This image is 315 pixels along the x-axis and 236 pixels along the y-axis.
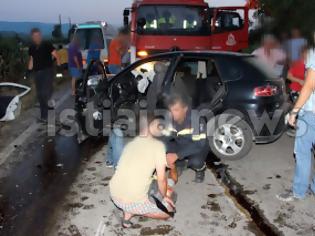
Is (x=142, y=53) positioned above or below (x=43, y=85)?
above

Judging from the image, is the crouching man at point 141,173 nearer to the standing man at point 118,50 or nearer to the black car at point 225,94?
the black car at point 225,94

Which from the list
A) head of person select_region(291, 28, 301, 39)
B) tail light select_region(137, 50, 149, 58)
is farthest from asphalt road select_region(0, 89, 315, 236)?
tail light select_region(137, 50, 149, 58)

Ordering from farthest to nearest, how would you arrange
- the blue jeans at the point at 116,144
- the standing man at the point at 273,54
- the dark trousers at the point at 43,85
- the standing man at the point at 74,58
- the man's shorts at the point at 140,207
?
the standing man at the point at 74,58 < the dark trousers at the point at 43,85 < the standing man at the point at 273,54 < the blue jeans at the point at 116,144 < the man's shorts at the point at 140,207

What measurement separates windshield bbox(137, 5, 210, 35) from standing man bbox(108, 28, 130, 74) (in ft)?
1.78

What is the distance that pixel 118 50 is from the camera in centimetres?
1100

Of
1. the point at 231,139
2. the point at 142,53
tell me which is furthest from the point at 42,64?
the point at 231,139

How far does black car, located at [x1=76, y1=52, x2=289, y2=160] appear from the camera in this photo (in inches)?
237

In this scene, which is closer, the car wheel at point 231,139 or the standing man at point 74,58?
the car wheel at point 231,139

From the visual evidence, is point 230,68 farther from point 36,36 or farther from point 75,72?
point 75,72

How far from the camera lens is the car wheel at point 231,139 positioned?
239 inches

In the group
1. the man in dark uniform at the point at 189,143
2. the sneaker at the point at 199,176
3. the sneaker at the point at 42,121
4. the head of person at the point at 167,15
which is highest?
the head of person at the point at 167,15

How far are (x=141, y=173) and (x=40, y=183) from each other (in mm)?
2064

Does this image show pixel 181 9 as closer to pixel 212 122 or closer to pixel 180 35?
pixel 180 35

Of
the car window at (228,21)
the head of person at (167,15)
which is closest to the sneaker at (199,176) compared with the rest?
the head of person at (167,15)
